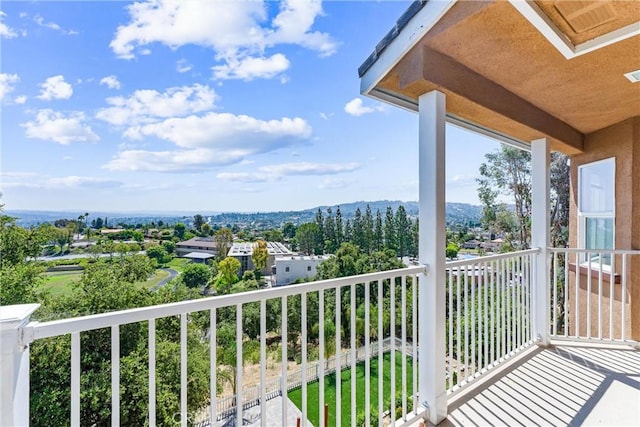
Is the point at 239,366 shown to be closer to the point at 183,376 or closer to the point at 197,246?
the point at 183,376

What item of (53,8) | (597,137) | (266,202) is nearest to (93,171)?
(266,202)

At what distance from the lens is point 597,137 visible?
4535 mm

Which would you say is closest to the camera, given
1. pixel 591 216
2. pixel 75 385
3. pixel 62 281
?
pixel 75 385

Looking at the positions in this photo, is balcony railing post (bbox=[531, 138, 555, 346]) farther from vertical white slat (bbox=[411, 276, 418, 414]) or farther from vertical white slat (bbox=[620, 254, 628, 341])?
vertical white slat (bbox=[411, 276, 418, 414])

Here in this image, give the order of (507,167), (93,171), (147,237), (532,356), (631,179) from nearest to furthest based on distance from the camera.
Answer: (532,356) → (631,179) → (147,237) → (507,167) → (93,171)

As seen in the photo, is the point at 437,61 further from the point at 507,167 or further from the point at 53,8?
the point at 507,167

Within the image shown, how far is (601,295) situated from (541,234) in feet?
3.05

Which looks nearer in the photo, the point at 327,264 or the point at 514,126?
the point at 514,126

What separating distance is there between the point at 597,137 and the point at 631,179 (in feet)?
2.55

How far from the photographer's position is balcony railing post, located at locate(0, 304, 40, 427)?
0.99 meters

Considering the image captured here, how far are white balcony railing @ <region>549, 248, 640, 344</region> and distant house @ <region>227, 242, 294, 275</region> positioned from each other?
5921mm

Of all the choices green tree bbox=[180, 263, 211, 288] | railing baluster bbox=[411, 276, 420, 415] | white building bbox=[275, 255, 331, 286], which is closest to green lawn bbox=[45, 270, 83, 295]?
green tree bbox=[180, 263, 211, 288]

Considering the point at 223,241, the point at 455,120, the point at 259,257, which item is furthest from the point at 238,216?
the point at 455,120

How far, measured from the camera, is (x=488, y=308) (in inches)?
130
